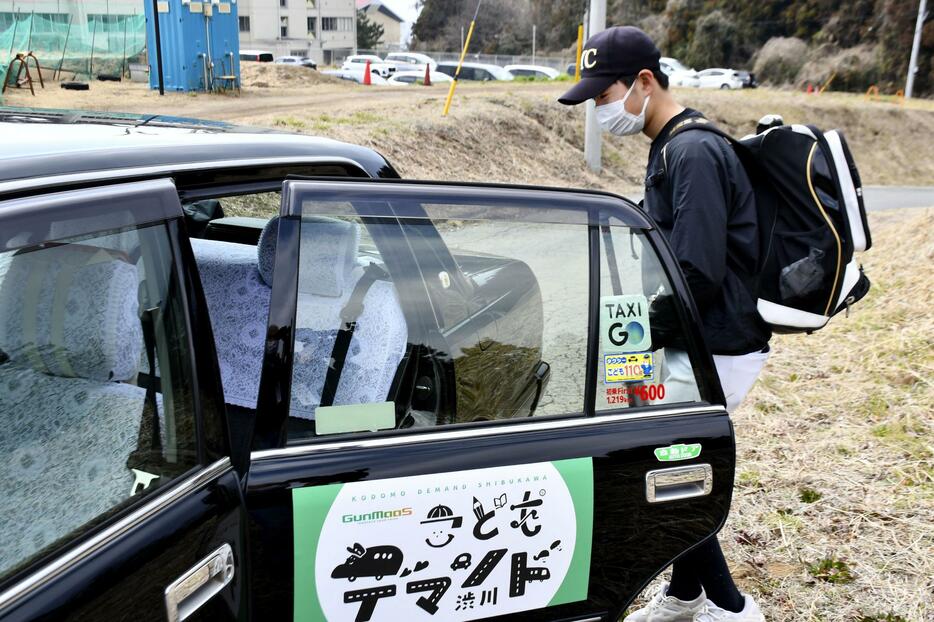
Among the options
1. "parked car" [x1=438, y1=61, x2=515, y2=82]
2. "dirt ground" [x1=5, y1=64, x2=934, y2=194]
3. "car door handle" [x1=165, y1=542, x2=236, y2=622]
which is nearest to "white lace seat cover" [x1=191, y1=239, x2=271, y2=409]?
"car door handle" [x1=165, y1=542, x2=236, y2=622]

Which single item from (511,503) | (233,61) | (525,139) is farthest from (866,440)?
(233,61)

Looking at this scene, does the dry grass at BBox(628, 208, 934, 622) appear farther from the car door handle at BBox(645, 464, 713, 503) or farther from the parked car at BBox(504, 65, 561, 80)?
the parked car at BBox(504, 65, 561, 80)

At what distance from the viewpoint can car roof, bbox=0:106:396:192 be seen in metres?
1.55

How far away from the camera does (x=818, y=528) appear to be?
338 cm

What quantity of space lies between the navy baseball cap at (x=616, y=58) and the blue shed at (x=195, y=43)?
1710 centimetres

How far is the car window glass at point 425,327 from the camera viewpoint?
1.80 meters

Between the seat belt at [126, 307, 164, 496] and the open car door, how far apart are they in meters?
0.19

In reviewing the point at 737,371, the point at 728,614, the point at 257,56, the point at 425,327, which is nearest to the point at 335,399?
the point at 425,327

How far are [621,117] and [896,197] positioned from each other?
17047 mm

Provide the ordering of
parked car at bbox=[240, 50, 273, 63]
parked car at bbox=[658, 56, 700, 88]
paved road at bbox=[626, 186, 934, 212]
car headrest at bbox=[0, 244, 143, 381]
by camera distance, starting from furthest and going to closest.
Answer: parked car at bbox=[658, 56, 700, 88] → parked car at bbox=[240, 50, 273, 63] → paved road at bbox=[626, 186, 934, 212] → car headrest at bbox=[0, 244, 143, 381]

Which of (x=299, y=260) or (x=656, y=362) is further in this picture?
(x=656, y=362)

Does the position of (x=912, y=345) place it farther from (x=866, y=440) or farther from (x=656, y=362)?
(x=656, y=362)

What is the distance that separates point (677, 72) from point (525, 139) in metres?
29.9

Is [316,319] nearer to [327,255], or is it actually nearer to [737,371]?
[327,255]
